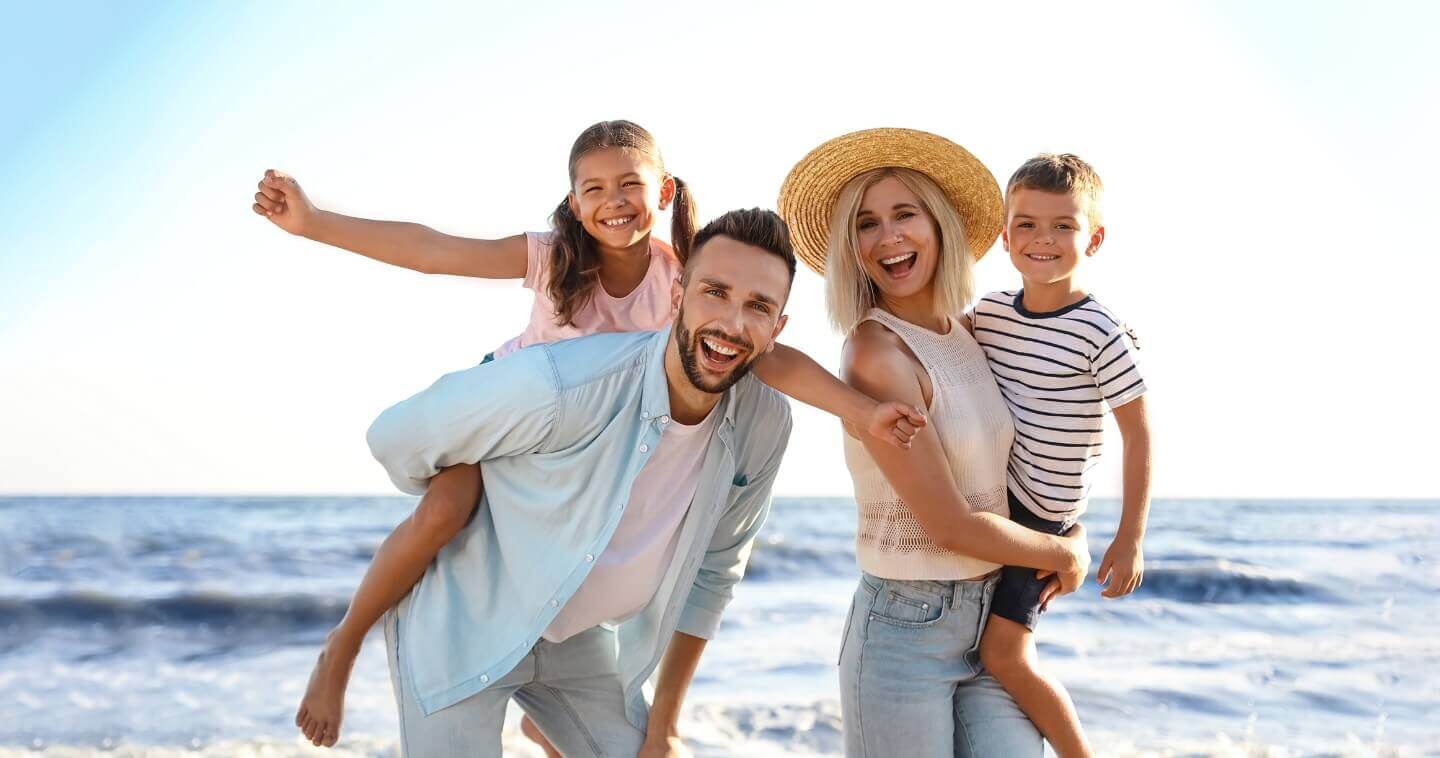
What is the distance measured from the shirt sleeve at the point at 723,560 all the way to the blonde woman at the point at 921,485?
355 millimetres

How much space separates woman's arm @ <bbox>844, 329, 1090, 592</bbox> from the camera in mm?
3221

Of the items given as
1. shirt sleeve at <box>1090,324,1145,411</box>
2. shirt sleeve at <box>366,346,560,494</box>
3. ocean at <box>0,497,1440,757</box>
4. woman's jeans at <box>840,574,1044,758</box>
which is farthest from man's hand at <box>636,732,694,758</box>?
ocean at <box>0,497,1440,757</box>

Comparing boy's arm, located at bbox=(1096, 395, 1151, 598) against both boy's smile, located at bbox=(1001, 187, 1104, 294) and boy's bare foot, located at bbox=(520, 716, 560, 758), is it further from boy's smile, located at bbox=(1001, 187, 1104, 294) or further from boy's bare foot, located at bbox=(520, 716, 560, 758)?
boy's bare foot, located at bbox=(520, 716, 560, 758)

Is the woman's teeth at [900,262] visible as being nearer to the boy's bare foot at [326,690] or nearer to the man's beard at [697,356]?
the man's beard at [697,356]

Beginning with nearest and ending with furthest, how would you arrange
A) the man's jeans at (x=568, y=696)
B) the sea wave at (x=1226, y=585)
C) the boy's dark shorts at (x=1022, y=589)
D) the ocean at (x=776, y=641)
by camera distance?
1. the boy's dark shorts at (x=1022, y=589)
2. the man's jeans at (x=568, y=696)
3. the ocean at (x=776, y=641)
4. the sea wave at (x=1226, y=585)

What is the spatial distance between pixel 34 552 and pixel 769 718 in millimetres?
13104

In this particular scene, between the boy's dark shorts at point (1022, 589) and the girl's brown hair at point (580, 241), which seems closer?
the boy's dark shorts at point (1022, 589)

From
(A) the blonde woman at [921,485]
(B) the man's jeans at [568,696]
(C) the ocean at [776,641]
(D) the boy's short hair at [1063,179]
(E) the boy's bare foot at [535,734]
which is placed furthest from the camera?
(C) the ocean at [776,641]

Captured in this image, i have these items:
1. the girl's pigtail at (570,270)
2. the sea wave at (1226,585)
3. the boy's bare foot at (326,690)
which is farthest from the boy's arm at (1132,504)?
the sea wave at (1226,585)

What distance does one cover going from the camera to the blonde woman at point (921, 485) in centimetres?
329

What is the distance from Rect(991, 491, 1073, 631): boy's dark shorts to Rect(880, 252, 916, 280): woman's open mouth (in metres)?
0.72

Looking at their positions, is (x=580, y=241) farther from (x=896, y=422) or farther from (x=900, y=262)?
(x=896, y=422)

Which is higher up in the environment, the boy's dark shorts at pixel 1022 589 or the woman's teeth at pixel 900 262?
the woman's teeth at pixel 900 262

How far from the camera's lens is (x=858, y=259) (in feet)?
11.7
